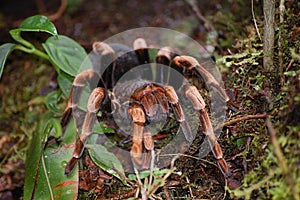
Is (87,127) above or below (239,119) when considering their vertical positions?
below

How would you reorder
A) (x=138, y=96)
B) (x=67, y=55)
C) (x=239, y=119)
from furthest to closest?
(x=67, y=55) → (x=138, y=96) → (x=239, y=119)

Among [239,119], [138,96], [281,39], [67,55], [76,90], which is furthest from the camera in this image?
[67,55]

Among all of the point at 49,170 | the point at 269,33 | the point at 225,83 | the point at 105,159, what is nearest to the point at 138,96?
the point at 105,159

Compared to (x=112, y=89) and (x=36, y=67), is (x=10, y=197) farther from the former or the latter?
(x=36, y=67)

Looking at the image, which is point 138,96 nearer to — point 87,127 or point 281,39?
point 87,127

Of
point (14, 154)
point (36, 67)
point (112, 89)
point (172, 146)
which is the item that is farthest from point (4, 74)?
point (172, 146)
